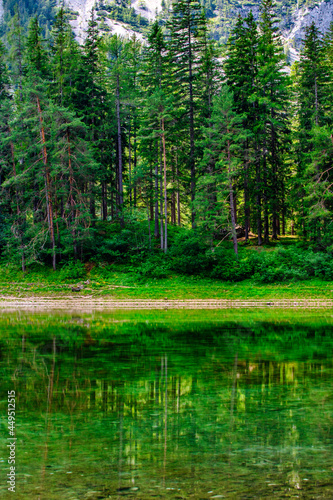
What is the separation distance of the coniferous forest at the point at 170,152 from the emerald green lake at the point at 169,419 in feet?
67.3

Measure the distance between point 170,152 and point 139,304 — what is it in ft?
61.6

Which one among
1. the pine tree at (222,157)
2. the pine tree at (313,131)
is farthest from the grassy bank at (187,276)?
the pine tree at (313,131)

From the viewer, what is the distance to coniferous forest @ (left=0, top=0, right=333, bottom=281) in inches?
1350

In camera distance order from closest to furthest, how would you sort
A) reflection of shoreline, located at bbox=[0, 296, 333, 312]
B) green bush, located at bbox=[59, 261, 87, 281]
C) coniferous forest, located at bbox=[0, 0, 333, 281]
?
1. reflection of shoreline, located at bbox=[0, 296, 333, 312]
2. green bush, located at bbox=[59, 261, 87, 281]
3. coniferous forest, located at bbox=[0, 0, 333, 281]

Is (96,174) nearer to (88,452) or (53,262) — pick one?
(53,262)

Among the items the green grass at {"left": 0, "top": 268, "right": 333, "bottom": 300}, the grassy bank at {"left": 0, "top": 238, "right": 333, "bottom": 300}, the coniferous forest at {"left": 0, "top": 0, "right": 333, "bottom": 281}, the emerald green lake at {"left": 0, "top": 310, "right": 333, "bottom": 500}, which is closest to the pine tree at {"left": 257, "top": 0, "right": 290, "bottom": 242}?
the coniferous forest at {"left": 0, "top": 0, "right": 333, "bottom": 281}

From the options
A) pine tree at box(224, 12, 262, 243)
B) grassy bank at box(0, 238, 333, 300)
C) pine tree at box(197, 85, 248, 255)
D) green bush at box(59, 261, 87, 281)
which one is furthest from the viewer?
pine tree at box(224, 12, 262, 243)

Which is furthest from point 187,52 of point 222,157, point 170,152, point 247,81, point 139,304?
point 139,304

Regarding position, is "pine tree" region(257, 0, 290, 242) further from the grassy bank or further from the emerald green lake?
the emerald green lake

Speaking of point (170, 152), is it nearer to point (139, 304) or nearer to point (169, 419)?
point (139, 304)

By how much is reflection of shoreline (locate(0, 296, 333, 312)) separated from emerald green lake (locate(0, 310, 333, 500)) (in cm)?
1232

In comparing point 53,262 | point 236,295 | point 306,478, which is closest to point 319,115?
point 236,295

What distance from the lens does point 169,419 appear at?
6.74m

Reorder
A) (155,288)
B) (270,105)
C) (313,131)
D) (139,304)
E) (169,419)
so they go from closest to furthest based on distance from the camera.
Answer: (169,419) → (139,304) → (155,288) → (313,131) → (270,105)
